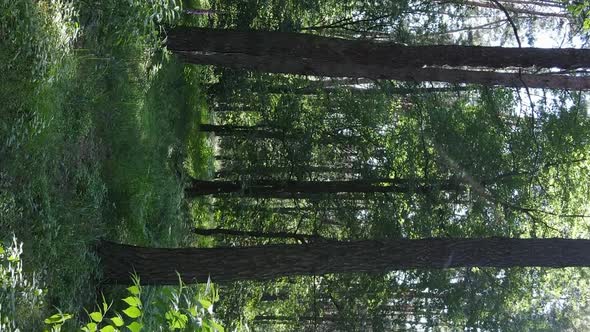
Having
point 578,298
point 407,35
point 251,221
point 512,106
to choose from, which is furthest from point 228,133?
point 578,298

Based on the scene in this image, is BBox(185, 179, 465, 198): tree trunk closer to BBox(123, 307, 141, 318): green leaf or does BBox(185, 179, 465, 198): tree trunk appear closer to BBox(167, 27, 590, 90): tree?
BBox(167, 27, 590, 90): tree

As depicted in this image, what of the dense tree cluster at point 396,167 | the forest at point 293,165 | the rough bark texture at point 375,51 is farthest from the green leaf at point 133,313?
the dense tree cluster at point 396,167

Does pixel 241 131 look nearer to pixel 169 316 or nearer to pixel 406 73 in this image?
pixel 406 73

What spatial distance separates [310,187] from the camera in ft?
45.4

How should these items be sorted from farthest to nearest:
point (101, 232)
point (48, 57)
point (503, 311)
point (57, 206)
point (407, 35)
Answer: point (407, 35) < point (503, 311) < point (101, 232) < point (57, 206) < point (48, 57)

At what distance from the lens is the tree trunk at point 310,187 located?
44.1 feet

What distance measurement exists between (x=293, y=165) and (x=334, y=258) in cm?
681

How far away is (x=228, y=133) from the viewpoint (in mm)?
16422

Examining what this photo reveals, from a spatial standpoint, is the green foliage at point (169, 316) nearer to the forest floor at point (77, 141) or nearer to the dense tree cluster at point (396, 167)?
the forest floor at point (77, 141)

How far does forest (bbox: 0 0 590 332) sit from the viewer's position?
7.11 m

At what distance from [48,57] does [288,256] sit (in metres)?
3.57

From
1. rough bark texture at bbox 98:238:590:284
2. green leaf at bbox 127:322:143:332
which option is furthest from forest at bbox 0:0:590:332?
green leaf at bbox 127:322:143:332

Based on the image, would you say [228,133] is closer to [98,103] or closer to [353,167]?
[353,167]

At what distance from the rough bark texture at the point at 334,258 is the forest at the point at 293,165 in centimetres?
2
